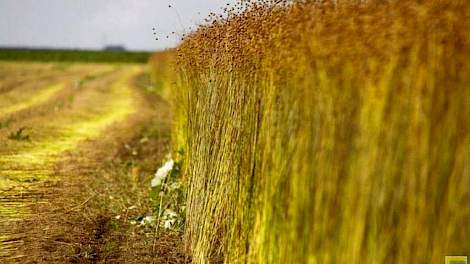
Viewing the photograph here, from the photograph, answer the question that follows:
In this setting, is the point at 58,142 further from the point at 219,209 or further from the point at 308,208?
the point at 308,208

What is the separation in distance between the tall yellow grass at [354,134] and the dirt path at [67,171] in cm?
230

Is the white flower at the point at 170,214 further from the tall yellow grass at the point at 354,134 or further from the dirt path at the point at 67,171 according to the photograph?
the tall yellow grass at the point at 354,134

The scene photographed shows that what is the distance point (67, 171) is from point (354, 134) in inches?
276

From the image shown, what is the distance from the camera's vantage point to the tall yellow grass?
3.74m

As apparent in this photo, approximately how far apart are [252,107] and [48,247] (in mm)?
2688

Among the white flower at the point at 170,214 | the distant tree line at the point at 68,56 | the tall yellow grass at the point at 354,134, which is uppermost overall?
the distant tree line at the point at 68,56

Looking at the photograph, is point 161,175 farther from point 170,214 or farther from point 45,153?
point 45,153

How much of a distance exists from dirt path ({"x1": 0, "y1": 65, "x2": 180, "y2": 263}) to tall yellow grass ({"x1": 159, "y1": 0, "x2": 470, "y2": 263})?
90.7 inches

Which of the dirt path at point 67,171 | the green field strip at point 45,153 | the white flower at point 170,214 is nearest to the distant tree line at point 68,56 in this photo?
the green field strip at point 45,153

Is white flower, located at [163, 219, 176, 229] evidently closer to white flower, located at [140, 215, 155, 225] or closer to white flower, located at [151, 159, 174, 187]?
white flower, located at [140, 215, 155, 225]

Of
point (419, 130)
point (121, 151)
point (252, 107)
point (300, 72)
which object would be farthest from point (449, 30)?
A: point (121, 151)

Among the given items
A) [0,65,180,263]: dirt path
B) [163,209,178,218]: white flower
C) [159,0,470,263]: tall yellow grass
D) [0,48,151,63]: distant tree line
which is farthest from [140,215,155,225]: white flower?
[0,48,151,63]: distant tree line

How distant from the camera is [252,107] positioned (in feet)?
17.0

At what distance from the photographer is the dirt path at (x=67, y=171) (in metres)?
6.91
